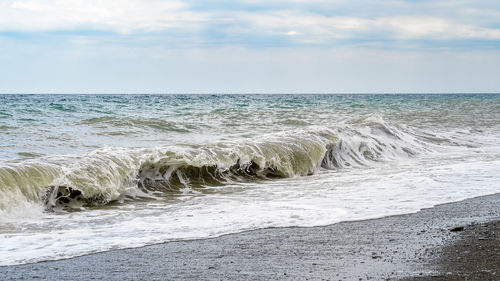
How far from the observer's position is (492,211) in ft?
20.5

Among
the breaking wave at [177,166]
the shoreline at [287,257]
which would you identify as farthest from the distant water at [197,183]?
the shoreline at [287,257]

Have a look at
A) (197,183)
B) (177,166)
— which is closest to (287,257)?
(197,183)

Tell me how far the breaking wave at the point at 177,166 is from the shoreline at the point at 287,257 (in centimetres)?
260

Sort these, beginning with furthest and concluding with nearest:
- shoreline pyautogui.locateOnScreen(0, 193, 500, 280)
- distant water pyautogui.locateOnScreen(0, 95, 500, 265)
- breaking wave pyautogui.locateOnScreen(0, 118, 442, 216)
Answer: breaking wave pyautogui.locateOnScreen(0, 118, 442, 216)
distant water pyautogui.locateOnScreen(0, 95, 500, 265)
shoreline pyautogui.locateOnScreen(0, 193, 500, 280)

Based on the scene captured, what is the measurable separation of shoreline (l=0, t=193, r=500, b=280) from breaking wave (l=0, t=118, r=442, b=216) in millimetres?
2596

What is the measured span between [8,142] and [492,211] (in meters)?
8.82

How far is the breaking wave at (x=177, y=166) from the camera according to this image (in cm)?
725

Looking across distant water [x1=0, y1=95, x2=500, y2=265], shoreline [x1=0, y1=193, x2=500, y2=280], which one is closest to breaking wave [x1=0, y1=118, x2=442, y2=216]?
distant water [x1=0, y1=95, x2=500, y2=265]

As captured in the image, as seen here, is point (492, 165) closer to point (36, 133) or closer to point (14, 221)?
point (14, 221)

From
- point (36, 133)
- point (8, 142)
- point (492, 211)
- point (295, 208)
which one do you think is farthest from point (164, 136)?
point (492, 211)

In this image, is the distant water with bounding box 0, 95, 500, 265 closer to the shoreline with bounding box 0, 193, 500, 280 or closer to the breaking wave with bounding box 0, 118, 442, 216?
the breaking wave with bounding box 0, 118, 442, 216

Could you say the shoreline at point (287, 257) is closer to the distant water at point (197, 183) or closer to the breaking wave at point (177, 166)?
the distant water at point (197, 183)

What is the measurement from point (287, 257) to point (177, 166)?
5.15 meters

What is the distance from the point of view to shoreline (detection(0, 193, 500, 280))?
3979 millimetres
